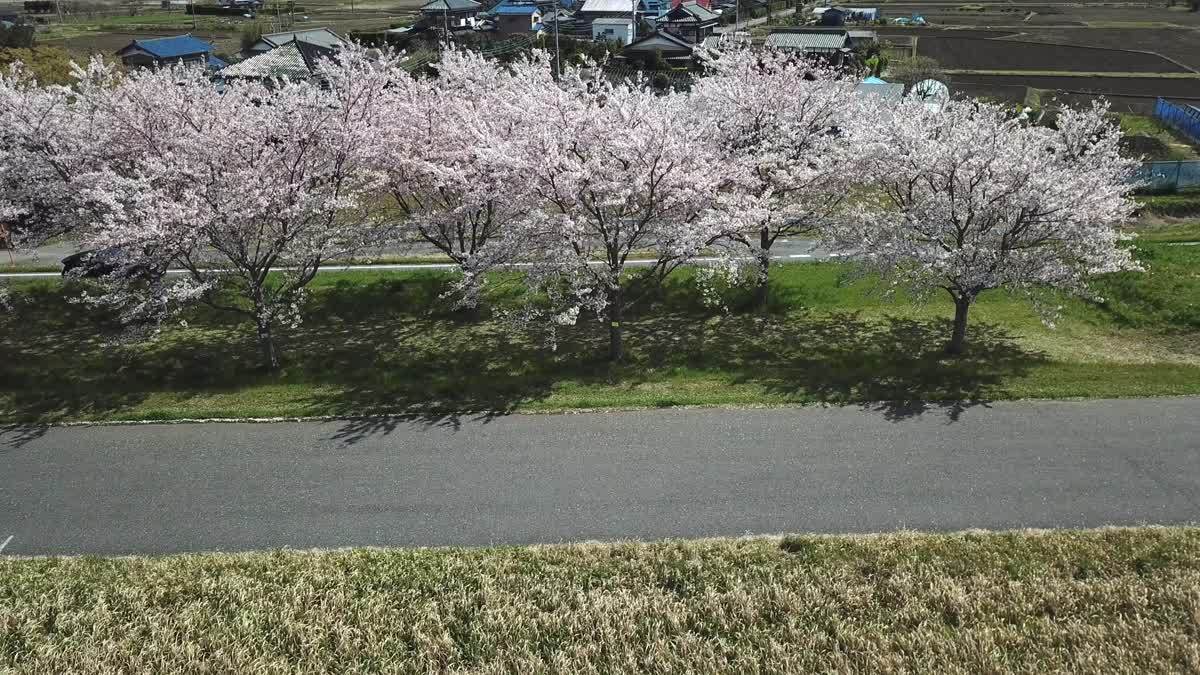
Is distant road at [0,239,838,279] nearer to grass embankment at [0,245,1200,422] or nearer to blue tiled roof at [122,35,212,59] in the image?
grass embankment at [0,245,1200,422]

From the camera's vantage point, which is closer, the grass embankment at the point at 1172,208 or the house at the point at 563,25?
the grass embankment at the point at 1172,208

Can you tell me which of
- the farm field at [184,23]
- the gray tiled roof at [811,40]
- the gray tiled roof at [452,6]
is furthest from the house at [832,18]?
the farm field at [184,23]

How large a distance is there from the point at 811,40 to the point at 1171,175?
3131 cm

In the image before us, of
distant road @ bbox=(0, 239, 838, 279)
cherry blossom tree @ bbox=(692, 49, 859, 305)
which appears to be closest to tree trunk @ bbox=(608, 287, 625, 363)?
cherry blossom tree @ bbox=(692, 49, 859, 305)

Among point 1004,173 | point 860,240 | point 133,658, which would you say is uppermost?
point 1004,173

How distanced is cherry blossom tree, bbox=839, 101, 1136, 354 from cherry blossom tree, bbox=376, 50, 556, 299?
341 inches

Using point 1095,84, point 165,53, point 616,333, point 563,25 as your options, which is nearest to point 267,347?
point 616,333

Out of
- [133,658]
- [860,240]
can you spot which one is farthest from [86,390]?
[860,240]

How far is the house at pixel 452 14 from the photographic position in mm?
76750

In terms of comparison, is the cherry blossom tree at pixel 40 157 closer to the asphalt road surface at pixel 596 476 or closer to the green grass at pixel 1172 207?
the asphalt road surface at pixel 596 476

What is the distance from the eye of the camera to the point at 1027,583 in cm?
1199

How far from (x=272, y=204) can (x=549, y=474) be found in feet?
34.2

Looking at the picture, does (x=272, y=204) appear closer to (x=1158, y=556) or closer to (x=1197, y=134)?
(x=1158, y=556)

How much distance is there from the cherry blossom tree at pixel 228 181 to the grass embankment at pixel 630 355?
5.22 feet
